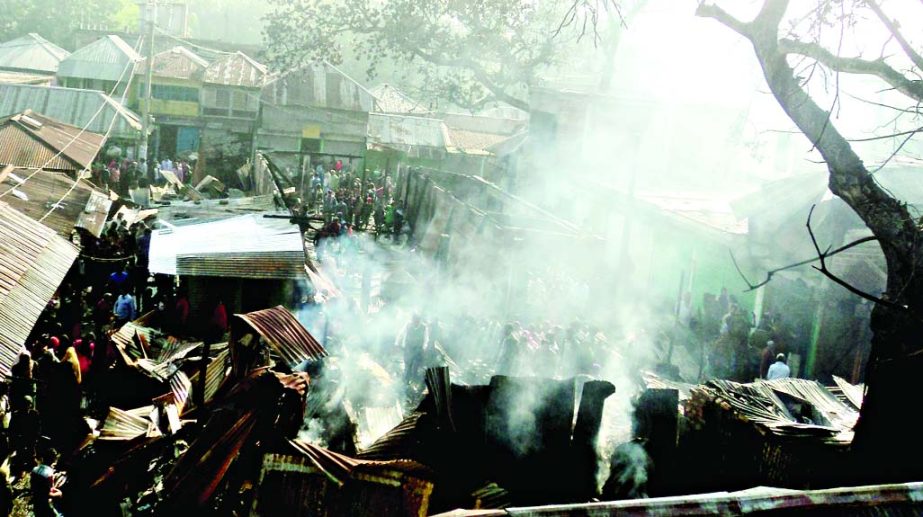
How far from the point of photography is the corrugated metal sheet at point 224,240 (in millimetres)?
11570

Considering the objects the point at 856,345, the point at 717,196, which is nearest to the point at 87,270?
the point at 856,345

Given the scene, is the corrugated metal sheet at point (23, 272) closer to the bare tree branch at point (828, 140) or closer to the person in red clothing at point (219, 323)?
the person in red clothing at point (219, 323)

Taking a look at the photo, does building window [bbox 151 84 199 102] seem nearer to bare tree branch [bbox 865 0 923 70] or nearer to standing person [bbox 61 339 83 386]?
standing person [bbox 61 339 83 386]

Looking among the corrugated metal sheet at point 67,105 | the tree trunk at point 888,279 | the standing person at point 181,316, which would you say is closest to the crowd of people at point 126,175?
the corrugated metal sheet at point 67,105

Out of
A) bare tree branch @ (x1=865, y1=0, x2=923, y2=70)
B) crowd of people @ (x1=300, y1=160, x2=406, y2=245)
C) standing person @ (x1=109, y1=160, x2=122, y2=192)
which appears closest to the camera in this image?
bare tree branch @ (x1=865, y1=0, x2=923, y2=70)

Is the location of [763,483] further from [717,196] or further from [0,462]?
[717,196]

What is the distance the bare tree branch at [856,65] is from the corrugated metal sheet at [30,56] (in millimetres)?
44525

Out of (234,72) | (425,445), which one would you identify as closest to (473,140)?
(234,72)

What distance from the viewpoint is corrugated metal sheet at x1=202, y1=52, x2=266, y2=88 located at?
36500 mm

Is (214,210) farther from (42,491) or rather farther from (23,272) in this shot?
(42,491)

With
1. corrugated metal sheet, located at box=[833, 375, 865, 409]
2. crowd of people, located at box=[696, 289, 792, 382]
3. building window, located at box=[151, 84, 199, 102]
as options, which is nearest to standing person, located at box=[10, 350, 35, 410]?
corrugated metal sheet, located at box=[833, 375, 865, 409]

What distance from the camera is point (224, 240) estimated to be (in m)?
12.5

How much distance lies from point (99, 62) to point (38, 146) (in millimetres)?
26525

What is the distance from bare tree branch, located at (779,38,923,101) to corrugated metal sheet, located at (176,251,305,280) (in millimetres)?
7437
